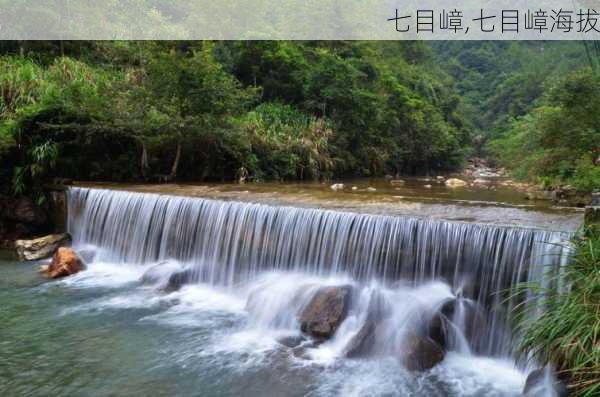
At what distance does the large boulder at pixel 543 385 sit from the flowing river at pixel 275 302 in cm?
34

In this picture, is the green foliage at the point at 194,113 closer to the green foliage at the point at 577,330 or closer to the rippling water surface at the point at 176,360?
the rippling water surface at the point at 176,360

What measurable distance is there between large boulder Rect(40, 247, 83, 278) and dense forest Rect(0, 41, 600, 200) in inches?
144

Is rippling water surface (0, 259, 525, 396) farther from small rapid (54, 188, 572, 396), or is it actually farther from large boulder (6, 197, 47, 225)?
large boulder (6, 197, 47, 225)

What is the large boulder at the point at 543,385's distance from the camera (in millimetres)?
4270

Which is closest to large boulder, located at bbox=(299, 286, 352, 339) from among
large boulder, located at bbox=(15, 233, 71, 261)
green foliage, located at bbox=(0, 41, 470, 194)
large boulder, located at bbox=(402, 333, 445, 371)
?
large boulder, located at bbox=(402, 333, 445, 371)

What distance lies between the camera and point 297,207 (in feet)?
28.6

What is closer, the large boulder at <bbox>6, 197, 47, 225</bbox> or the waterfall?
the waterfall

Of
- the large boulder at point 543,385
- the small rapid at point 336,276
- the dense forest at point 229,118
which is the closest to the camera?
the large boulder at point 543,385

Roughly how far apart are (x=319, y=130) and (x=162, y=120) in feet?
25.3

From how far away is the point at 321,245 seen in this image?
7.93m

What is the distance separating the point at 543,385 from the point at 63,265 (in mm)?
8516

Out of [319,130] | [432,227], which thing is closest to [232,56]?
[319,130]

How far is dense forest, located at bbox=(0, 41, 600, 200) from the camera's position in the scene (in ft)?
38.2

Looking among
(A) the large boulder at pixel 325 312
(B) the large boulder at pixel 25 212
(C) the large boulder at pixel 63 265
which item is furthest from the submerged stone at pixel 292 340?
(B) the large boulder at pixel 25 212
